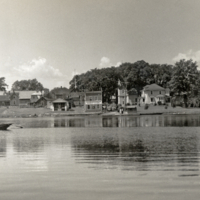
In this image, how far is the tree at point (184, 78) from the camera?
80.4 meters

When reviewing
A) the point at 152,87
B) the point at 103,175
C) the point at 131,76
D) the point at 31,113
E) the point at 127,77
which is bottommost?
the point at 103,175

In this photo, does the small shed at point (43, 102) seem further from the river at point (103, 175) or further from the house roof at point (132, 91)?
the river at point (103, 175)

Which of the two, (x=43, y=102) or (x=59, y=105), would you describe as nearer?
(x=59, y=105)

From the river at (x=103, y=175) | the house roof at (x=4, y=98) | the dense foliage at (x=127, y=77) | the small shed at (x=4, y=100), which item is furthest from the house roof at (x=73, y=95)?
the river at (x=103, y=175)

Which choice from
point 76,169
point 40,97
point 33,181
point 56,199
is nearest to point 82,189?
point 56,199

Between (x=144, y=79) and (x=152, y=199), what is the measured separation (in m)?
99.7

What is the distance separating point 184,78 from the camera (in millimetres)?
80938

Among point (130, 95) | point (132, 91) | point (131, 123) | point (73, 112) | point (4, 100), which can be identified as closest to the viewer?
point (131, 123)

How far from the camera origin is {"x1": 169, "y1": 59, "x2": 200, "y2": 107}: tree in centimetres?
8044

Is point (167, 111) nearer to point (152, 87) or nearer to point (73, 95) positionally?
point (152, 87)

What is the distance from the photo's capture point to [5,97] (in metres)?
106

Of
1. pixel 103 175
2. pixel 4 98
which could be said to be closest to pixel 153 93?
pixel 4 98

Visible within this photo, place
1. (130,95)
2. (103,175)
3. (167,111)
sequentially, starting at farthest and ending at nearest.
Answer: (130,95), (167,111), (103,175)

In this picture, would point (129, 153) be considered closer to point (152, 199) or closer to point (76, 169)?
point (76, 169)
